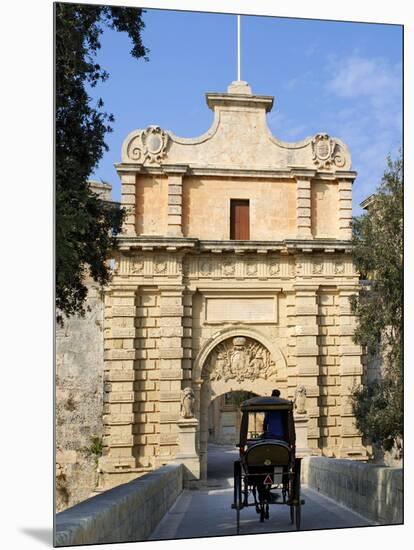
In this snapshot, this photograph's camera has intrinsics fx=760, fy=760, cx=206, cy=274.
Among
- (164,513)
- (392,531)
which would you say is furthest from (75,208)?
(392,531)

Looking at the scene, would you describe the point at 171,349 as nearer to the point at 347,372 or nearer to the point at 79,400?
the point at 79,400

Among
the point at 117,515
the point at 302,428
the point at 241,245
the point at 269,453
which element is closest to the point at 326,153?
the point at 241,245

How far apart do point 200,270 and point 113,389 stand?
1927 mm

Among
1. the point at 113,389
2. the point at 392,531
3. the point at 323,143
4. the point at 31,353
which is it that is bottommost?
the point at 392,531

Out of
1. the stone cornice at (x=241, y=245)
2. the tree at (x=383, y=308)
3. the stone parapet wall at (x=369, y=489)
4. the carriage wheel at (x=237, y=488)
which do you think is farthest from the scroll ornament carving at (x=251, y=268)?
the carriage wheel at (x=237, y=488)

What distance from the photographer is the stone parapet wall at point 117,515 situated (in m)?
5.23

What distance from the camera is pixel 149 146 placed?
9.91 m

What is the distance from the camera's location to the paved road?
6.98m

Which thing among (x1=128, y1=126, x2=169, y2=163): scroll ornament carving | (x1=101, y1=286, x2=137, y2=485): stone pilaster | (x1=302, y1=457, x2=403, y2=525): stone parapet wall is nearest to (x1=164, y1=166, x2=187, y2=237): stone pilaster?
(x1=128, y1=126, x2=169, y2=163): scroll ornament carving

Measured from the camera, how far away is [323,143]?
941 centimetres

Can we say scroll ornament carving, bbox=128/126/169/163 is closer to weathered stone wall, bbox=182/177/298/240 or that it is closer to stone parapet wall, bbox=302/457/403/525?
weathered stone wall, bbox=182/177/298/240

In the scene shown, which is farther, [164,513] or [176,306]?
[176,306]

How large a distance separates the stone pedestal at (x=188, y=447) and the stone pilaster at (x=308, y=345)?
4.88 ft

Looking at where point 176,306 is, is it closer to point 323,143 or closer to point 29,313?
point 323,143
